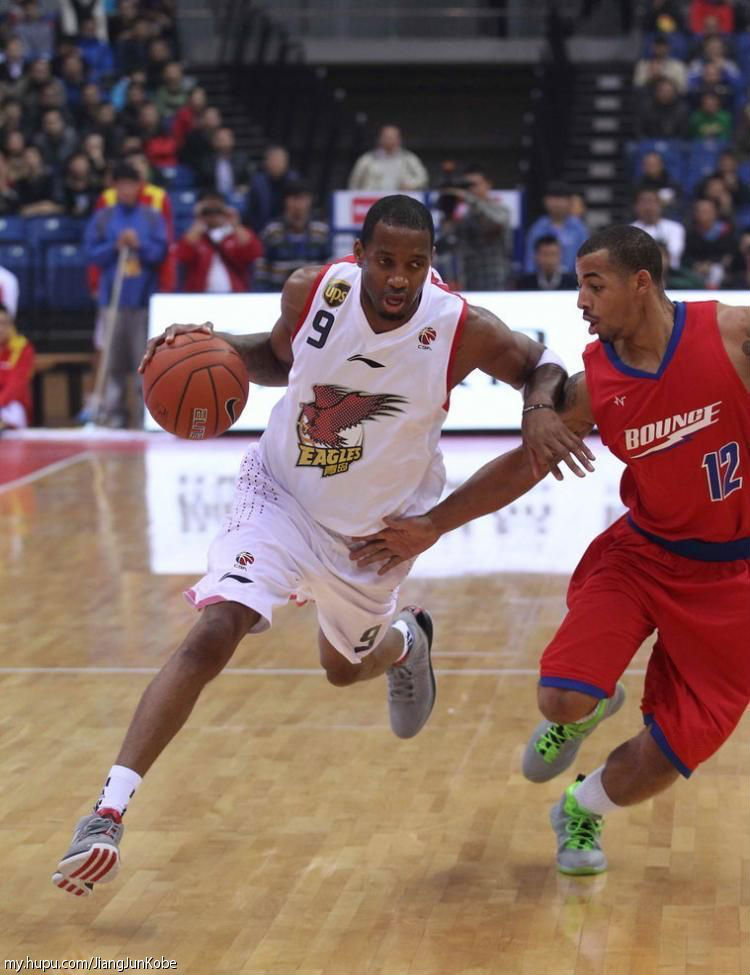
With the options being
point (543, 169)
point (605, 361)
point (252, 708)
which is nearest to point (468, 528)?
point (252, 708)

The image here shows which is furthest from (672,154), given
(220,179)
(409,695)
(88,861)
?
(88,861)

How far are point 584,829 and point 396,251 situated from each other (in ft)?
5.70

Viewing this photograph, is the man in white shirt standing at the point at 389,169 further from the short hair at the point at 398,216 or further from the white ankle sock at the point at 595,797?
the white ankle sock at the point at 595,797

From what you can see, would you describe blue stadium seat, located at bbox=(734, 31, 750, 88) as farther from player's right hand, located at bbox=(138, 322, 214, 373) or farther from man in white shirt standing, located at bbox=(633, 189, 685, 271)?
player's right hand, located at bbox=(138, 322, 214, 373)

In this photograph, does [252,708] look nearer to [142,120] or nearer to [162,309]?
[162,309]

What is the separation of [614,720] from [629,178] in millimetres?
12513

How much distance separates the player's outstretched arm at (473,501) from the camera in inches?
182

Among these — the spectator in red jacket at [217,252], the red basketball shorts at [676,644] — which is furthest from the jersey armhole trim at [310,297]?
the spectator in red jacket at [217,252]

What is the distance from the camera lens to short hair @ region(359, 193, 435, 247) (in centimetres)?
443

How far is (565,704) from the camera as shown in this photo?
441 centimetres

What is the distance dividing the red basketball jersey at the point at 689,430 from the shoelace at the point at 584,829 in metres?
0.83

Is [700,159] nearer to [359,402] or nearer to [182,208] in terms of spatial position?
[182,208]

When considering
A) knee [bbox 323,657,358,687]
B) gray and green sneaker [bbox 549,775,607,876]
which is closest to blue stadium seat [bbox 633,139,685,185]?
knee [bbox 323,657,358,687]

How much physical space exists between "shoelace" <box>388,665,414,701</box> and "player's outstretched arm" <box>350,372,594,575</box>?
0.77 m
